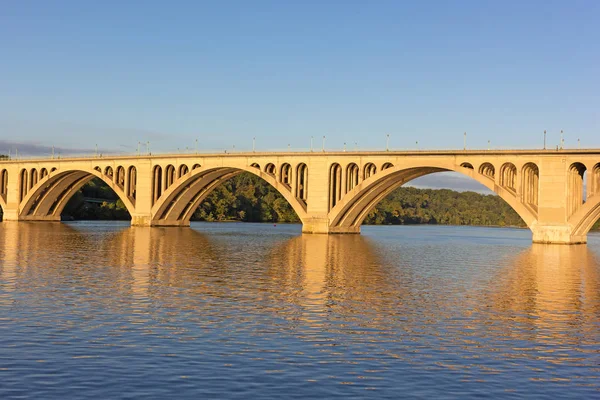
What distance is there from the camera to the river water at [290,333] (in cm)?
1488

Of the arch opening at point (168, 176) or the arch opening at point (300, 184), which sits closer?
the arch opening at point (300, 184)

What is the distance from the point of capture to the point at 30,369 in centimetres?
1544

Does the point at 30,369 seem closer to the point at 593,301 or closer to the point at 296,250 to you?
the point at 593,301

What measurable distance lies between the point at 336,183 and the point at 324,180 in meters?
1.74

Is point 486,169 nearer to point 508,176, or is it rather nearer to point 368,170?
point 508,176

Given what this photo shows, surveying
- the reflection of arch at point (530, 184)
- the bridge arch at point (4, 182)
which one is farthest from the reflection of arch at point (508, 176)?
the bridge arch at point (4, 182)

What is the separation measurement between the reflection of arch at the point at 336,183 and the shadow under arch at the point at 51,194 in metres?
40.6

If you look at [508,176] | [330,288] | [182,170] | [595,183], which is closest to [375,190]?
[508,176]

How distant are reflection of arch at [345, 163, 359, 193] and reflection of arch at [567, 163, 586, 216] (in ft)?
82.3

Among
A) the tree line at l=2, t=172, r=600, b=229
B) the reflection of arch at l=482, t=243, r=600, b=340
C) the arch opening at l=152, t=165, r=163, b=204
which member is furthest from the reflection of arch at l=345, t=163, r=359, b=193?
the tree line at l=2, t=172, r=600, b=229

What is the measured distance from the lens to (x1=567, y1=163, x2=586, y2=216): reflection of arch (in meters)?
70.3

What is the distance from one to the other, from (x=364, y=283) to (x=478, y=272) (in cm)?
997

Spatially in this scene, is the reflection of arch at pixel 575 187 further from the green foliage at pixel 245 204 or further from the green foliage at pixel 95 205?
the green foliage at pixel 245 204

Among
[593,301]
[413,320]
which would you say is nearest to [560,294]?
[593,301]
